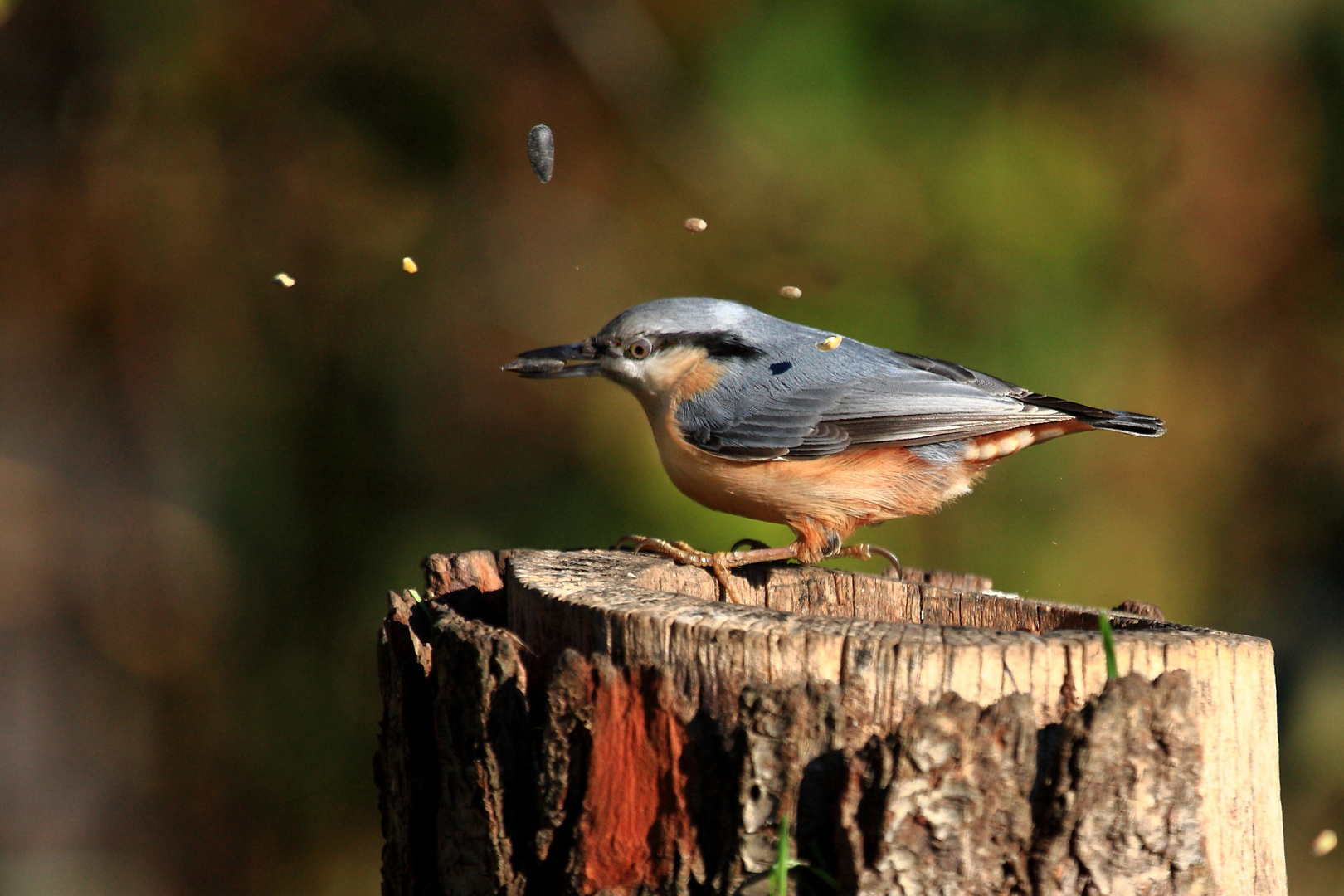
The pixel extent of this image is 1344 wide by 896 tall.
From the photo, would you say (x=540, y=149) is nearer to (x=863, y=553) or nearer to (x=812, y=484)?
(x=812, y=484)

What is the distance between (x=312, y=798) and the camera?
500 cm

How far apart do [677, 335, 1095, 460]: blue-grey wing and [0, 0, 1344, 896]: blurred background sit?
1275 millimetres

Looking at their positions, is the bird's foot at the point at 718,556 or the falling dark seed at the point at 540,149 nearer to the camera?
the bird's foot at the point at 718,556

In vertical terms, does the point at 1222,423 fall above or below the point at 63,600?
above

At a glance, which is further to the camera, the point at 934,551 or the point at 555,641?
the point at 934,551

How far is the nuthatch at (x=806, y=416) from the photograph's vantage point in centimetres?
342

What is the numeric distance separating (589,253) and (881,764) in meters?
3.94

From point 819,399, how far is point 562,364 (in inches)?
31.8

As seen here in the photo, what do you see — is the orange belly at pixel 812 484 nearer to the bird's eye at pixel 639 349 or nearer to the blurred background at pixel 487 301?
the bird's eye at pixel 639 349

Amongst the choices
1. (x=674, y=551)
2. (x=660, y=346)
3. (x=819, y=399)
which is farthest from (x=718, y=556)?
(x=660, y=346)

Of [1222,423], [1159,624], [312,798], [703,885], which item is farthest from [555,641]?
[1222,423]

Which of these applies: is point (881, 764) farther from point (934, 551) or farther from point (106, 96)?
point (106, 96)

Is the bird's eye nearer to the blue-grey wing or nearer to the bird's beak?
the bird's beak

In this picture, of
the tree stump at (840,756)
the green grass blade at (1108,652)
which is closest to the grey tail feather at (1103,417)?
the tree stump at (840,756)
